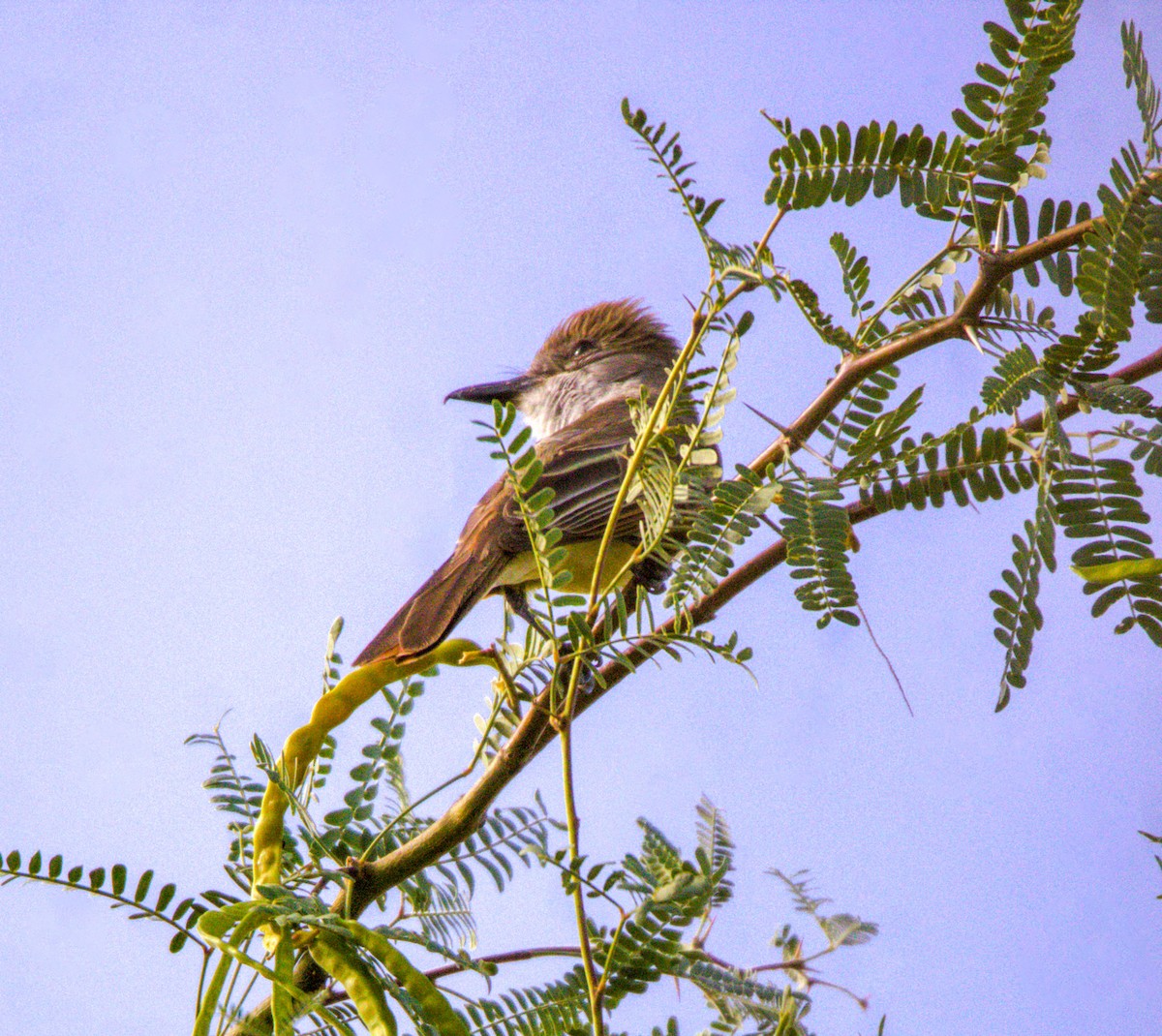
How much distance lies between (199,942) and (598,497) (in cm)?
203

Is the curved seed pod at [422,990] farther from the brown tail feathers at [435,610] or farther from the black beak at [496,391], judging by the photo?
the black beak at [496,391]

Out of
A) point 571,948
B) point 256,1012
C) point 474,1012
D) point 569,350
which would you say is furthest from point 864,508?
point 569,350

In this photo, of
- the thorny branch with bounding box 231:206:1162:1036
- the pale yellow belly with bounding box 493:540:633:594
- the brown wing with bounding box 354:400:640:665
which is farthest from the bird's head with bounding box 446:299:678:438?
the thorny branch with bounding box 231:206:1162:1036

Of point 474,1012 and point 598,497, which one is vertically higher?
point 598,497

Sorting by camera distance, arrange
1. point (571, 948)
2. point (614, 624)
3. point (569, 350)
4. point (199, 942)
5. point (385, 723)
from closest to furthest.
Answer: point (199, 942) < point (571, 948) < point (614, 624) < point (385, 723) < point (569, 350)

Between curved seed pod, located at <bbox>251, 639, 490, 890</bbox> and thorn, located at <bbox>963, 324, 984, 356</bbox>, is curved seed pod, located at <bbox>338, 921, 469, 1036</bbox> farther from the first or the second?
thorn, located at <bbox>963, 324, 984, 356</bbox>

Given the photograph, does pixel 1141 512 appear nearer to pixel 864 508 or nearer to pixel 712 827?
pixel 864 508

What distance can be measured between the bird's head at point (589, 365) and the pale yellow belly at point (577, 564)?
6.75ft

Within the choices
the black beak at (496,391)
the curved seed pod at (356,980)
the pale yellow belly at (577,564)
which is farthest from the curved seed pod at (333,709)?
the black beak at (496,391)

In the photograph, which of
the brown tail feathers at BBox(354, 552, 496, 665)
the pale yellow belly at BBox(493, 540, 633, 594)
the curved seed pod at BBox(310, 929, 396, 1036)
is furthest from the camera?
the pale yellow belly at BBox(493, 540, 633, 594)

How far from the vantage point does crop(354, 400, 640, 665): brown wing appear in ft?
9.25

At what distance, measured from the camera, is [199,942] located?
1.52 m

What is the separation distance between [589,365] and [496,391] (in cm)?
69

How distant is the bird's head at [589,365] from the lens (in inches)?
249
